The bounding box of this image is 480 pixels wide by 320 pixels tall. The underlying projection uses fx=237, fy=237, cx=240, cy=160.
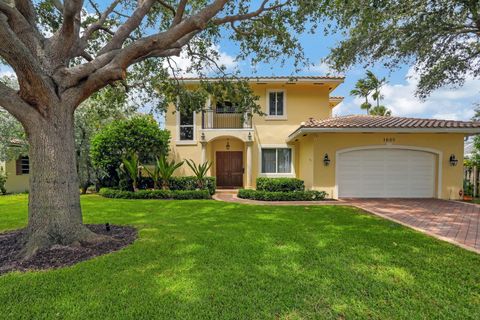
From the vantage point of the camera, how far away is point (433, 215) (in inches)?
326

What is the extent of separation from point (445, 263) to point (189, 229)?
5.70 m

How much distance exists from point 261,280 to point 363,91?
115 ft

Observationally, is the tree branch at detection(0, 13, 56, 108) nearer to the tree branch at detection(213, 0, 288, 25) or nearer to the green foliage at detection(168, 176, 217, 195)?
the tree branch at detection(213, 0, 288, 25)

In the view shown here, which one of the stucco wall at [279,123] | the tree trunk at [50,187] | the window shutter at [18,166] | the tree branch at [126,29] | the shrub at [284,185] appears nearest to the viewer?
the tree trunk at [50,187]

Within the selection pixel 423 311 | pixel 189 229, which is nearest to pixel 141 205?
pixel 189 229

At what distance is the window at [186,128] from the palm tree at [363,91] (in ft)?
86.3

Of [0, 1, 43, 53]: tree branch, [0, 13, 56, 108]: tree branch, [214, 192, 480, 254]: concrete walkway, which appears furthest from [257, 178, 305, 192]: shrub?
[0, 1, 43, 53]: tree branch

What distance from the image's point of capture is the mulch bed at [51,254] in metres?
4.27

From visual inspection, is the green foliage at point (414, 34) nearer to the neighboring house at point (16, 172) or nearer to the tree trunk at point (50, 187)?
the tree trunk at point (50, 187)

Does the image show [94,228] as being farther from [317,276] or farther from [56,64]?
[317,276]

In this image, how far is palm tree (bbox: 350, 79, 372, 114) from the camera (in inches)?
1267

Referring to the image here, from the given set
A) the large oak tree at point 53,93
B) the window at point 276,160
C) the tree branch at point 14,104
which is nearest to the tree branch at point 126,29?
the large oak tree at point 53,93

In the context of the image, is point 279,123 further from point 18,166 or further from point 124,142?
point 18,166

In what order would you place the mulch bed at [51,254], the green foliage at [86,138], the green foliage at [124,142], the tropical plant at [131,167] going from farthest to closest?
the green foliage at [86,138] → the green foliage at [124,142] → the tropical plant at [131,167] → the mulch bed at [51,254]
